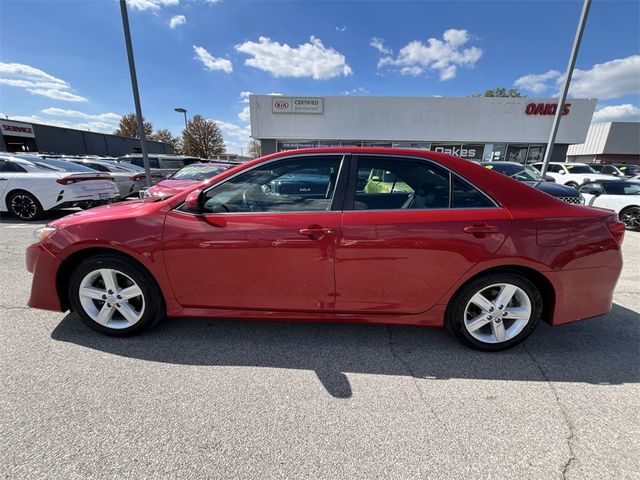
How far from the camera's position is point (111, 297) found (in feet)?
8.54

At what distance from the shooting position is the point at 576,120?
20.6 meters

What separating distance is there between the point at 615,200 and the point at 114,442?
11.4 metres

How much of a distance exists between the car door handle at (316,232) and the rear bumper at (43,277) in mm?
2141

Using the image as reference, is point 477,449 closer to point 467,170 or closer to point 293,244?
point 293,244

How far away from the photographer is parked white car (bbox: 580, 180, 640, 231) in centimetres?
788

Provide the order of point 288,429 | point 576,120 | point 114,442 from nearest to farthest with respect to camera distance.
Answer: point 114,442 → point 288,429 → point 576,120

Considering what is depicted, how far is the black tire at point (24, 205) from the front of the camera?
728 centimetres

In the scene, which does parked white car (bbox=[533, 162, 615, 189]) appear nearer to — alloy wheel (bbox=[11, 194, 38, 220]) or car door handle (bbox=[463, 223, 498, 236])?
car door handle (bbox=[463, 223, 498, 236])

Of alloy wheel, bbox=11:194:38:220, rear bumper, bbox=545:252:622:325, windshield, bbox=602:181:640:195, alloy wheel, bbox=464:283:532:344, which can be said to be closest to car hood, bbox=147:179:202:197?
alloy wheel, bbox=11:194:38:220

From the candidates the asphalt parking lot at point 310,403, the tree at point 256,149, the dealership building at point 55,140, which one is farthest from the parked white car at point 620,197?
the dealership building at point 55,140

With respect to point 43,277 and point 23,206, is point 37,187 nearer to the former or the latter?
point 23,206

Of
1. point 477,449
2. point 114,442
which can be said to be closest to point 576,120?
point 477,449

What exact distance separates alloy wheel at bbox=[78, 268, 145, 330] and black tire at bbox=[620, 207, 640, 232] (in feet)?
36.7

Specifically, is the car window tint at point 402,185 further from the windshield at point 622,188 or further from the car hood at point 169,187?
the windshield at point 622,188
